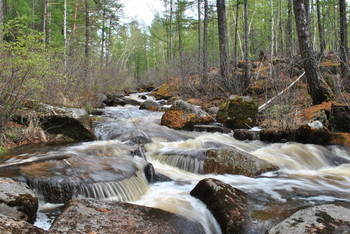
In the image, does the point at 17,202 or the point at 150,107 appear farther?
the point at 150,107

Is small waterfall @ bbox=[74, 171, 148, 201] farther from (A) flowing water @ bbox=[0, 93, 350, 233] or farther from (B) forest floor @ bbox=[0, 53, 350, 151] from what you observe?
(B) forest floor @ bbox=[0, 53, 350, 151]

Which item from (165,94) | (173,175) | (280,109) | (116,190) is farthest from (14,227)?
(165,94)

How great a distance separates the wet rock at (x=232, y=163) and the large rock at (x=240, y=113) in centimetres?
395

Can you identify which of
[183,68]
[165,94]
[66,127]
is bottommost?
[66,127]

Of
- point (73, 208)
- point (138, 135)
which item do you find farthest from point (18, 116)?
point (73, 208)

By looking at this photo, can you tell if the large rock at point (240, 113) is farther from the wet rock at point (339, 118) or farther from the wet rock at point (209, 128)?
the wet rock at point (339, 118)

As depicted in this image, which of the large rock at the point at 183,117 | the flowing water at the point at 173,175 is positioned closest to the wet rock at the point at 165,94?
the large rock at the point at 183,117

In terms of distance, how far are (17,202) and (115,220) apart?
42.1 inches

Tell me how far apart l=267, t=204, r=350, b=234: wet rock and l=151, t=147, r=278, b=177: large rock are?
7.97 feet

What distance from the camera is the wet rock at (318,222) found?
2631 mm

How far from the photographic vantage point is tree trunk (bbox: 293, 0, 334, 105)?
30.5 ft

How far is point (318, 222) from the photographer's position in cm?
274

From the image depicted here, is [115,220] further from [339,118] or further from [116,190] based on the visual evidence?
[339,118]

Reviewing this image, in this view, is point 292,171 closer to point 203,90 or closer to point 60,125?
point 60,125
